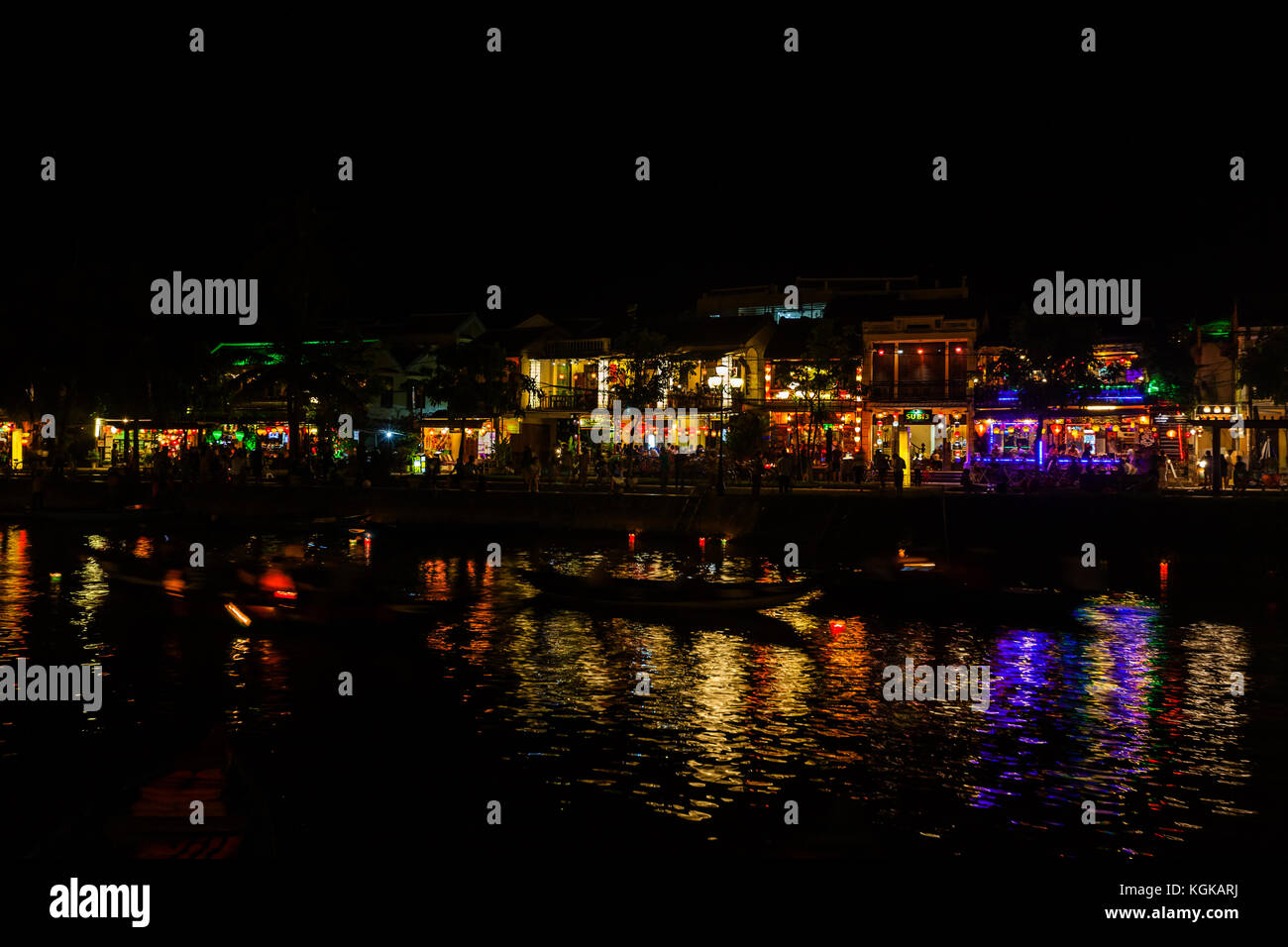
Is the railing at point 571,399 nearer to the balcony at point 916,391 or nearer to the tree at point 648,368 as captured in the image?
the tree at point 648,368

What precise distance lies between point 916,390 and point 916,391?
2.1 inches

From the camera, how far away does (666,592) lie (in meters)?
19.9

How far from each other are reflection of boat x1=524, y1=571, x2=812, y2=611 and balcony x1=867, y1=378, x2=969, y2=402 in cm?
2761

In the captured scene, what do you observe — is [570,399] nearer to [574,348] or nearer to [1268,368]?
[574,348]

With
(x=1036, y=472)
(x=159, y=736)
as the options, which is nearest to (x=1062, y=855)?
(x=159, y=736)

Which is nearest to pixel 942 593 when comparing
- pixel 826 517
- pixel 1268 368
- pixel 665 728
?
pixel 665 728

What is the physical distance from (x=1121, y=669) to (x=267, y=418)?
146 ft

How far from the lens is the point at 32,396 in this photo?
50781 millimetres

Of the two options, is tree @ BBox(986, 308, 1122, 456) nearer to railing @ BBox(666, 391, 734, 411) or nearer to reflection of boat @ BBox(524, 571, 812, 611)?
railing @ BBox(666, 391, 734, 411)

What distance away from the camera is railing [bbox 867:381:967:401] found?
45.5 meters

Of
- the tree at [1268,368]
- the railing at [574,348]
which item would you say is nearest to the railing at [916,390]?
the tree at [1268,368]

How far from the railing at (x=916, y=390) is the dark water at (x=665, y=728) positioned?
23.8m

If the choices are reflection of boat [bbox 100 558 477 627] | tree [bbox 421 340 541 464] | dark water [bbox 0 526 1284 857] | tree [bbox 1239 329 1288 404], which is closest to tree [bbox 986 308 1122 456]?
tree [bbox 1239 329 1288 404]
